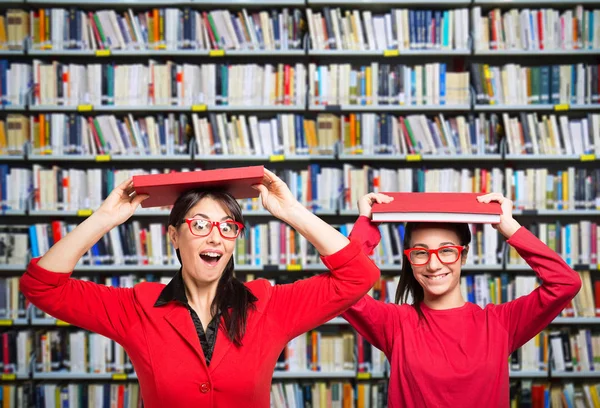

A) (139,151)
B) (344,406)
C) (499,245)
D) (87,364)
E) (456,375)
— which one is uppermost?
(139,151)

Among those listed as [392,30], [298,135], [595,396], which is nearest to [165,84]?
[298,135]

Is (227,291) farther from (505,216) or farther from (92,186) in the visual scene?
(92,186)

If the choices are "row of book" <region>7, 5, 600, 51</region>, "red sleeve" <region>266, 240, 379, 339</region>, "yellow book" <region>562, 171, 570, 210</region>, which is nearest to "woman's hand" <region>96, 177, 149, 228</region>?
"red sleeve" <region>266, 240, 379, 339</region>

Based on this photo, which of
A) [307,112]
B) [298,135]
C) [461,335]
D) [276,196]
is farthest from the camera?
[307,112]

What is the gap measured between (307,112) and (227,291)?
2570 mm

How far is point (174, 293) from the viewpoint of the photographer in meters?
1.54

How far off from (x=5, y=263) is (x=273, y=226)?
1.62 meters

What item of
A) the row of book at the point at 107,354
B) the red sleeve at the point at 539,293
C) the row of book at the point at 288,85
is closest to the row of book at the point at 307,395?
the row of book at the point at 107,354

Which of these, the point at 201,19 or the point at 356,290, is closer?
the point at 356,290

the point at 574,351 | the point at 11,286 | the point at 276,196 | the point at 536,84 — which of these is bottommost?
the point at 574,351

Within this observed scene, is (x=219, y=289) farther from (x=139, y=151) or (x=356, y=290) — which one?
(x=139, y=151)

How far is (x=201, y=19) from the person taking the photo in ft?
12.5

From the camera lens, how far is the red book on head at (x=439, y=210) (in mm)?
1665

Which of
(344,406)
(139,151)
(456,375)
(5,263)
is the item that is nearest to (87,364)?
(5,263)
